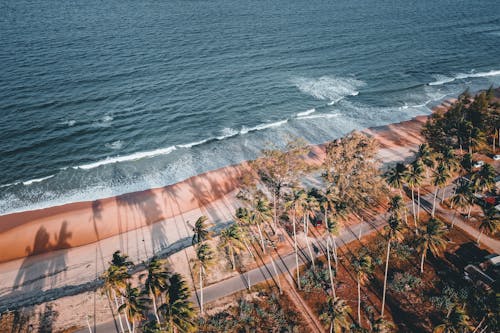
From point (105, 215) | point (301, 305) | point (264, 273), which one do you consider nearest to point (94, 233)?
point (105, 215)

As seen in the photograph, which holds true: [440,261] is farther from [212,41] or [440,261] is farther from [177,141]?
[212,41]

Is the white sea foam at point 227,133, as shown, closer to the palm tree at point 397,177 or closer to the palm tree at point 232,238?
the palm tree at point 397,177

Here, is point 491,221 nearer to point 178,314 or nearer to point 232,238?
point 232,238

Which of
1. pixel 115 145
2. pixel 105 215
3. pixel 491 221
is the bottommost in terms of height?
pixel 105 215

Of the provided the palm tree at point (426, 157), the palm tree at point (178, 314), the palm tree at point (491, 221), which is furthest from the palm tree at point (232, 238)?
the palm tree at point (491, 221)

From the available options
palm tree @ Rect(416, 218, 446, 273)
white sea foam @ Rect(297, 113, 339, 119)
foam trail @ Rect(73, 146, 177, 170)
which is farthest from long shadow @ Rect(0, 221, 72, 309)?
white sea foam @ Rect(297, 113, 339, 119)

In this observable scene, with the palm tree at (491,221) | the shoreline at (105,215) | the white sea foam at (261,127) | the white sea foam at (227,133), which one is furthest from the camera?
the white sea foam at (261,127)
